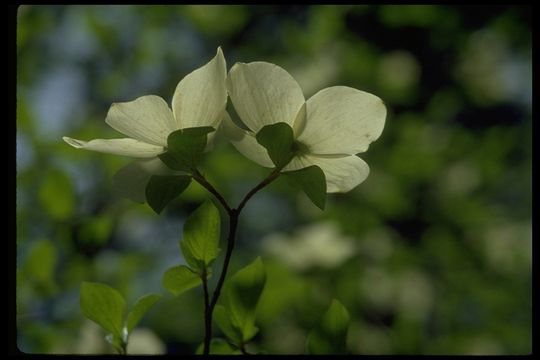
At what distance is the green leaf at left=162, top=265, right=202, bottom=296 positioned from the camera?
46 cm

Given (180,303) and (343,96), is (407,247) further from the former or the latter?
(343,96)

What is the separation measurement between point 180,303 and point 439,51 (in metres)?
1.24

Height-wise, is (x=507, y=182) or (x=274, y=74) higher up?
(x=274, y=74)

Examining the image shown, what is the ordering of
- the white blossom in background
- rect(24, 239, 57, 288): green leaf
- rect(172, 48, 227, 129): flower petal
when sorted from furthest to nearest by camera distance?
the white blossom in background < rect(24, 239, 57, 288): green leaf < rect(172, 48, 227, 129): flower petal

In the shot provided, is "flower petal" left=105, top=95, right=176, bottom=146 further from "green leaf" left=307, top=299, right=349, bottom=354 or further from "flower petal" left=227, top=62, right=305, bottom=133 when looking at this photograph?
"green leaf" left=307, top=299, right=349, bottom=354

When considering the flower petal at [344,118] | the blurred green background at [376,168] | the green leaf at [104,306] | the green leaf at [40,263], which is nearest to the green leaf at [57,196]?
the green leaf at [40,263]

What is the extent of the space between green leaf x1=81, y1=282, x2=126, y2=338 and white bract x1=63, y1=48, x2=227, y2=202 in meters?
0.08

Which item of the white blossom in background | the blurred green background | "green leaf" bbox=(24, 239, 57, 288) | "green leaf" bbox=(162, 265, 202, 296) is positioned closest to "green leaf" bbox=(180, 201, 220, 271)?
"green leaf" bbox=(162, 265, 202, 296)

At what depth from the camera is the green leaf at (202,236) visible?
0.44 meters

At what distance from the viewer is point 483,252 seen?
1.94 metres

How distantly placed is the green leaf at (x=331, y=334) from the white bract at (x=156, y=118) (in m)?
0.16

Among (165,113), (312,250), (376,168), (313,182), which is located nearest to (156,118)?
(165,113)

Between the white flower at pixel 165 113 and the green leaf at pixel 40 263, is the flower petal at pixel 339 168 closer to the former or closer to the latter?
the white flower at pixel 165 113

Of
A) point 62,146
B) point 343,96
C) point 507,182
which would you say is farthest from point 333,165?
point 507,182
